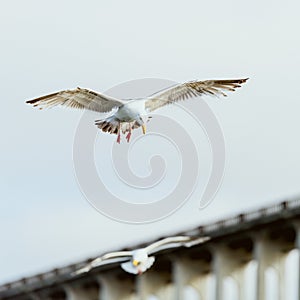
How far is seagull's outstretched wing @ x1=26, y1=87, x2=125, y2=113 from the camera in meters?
28.1

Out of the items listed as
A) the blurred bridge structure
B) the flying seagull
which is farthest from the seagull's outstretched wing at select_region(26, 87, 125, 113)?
the blurred bridge structure

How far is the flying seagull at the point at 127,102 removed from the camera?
27.2 meters

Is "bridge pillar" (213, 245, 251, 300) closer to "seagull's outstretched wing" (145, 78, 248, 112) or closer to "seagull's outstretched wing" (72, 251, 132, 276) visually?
"seagull's outstretched wing" (72, 251, 132, 276)

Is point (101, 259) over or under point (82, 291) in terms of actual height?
under

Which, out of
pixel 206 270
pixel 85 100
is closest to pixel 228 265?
pixel 206 270

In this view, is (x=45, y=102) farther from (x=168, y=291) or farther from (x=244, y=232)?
(x=168, y=291)

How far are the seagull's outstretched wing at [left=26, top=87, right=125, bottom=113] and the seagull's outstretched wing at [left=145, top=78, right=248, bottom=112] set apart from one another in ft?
2.77

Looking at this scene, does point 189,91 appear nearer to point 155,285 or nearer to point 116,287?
point 155,285

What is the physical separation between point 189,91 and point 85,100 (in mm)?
2368

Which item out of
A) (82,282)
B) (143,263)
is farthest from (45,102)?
(82,282)

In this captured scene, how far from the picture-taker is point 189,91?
94.4 feet

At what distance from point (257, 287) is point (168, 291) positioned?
1470 cm

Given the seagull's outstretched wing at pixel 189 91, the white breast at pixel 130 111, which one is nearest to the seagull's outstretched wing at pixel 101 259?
the seagull's outstretched wing at pixel 189 91

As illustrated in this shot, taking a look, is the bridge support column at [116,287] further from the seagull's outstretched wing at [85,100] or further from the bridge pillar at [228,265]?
the seagull's outstretched wing at [85,100]
